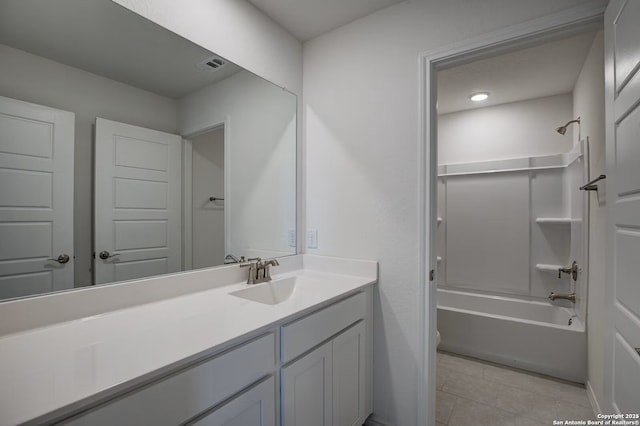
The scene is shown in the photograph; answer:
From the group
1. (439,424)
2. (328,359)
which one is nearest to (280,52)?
(328,359)

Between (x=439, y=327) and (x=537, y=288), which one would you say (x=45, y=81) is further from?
(x=537, y=288)

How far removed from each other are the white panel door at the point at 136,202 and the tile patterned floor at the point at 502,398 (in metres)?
1.88

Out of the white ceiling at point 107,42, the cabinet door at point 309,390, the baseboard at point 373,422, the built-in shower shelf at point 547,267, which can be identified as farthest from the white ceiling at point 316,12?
the built-in shower shelf at point 547,267

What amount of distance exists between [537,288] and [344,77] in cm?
273

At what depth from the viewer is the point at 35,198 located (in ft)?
3.18

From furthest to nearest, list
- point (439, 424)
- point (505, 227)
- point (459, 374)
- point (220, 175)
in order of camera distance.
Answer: point (505, 227)
point (459, 374)
point (439, 424)
point (220, 175)

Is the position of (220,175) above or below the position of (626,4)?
below

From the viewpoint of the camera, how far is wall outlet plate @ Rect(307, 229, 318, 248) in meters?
1.90

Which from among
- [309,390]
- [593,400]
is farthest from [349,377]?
[593,400]

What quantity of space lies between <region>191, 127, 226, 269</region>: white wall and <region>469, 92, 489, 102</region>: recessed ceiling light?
2.51 metres

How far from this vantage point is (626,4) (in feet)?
2.96

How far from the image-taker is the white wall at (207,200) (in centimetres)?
144

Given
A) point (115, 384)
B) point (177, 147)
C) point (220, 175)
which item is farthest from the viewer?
point (220, 175)

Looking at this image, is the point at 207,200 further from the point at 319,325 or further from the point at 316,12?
the point at 316,12
